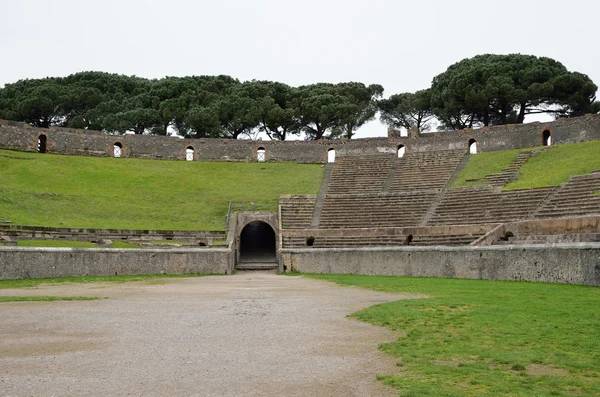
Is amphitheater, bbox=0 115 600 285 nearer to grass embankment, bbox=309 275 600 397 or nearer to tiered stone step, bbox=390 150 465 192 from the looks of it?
tiered stone step, bbox=390 150 465 192

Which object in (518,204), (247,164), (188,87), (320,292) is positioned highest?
(188,87)

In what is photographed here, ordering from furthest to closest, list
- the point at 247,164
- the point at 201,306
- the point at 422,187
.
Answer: the point at 247,164, the point at 422,187, the point at 201,306

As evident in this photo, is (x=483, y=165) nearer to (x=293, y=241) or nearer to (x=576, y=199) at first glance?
(x=576, y=199)

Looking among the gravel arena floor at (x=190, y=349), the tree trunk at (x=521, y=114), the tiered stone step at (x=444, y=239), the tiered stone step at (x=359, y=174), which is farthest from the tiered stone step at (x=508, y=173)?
the gravel arena floor at (x=190, y=349)

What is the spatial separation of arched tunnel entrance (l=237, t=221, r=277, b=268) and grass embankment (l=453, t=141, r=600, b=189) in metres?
13.7

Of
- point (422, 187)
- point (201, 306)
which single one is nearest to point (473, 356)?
point (201, 306)

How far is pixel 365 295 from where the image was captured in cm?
1532

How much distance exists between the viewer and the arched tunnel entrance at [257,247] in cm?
3312

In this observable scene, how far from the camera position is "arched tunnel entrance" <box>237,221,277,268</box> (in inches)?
1304

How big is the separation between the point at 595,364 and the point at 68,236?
26.4 m

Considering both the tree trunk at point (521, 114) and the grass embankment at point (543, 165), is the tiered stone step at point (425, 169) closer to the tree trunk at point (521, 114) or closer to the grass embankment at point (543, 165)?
the grass embankment at point (543, 165)

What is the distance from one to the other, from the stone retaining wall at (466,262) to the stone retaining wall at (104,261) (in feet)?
12.8

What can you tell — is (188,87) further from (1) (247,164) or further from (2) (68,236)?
(2) (68,236)

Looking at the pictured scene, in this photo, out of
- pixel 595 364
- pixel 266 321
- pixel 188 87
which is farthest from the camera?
pixel 188 87
